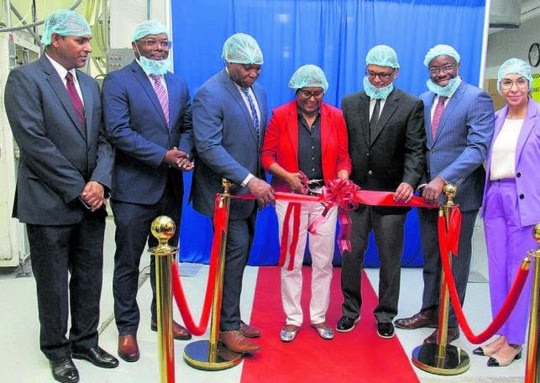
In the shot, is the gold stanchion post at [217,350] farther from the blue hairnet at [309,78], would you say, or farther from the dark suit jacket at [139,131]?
the blue hairnet at [309,78]

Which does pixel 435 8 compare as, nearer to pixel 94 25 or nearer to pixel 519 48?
pixel 94 25

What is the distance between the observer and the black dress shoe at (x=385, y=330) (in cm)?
319

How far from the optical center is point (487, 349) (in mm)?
2992

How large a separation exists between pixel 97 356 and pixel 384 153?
1.94 metres

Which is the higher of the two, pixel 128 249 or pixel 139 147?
pixel 139 147

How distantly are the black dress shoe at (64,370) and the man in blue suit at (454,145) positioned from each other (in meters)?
1.95

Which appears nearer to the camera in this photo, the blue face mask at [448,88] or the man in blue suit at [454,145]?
the man in blue suit at [454,145]

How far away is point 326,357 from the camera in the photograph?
2.93 meters

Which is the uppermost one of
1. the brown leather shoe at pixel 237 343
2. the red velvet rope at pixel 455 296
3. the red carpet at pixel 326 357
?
the red velvet rope at pixel 455 296

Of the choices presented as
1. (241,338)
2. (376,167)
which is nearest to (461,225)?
(376,167)

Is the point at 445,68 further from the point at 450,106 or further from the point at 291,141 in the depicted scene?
the point at 291,141

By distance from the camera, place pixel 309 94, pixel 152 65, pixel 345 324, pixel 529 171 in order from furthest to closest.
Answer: pixel 345 324 < pixel 309 94 < pixel 152 65 < pixel 529 171

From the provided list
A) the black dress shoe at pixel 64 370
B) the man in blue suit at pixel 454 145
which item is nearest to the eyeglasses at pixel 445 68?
the man in blue suit at pixel 454 145

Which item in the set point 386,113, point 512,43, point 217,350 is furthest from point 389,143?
point 512,43
